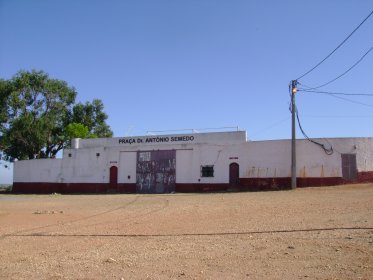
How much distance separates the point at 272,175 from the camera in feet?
106

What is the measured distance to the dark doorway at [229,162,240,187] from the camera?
110 feet

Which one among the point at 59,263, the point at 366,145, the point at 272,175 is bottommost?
the point at 59,263

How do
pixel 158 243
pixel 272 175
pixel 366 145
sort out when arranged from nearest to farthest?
pixel 158 243 → pixel 366 145 → pixel 272 175

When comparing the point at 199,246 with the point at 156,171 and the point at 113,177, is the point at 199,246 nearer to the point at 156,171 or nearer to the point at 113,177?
the point at 156,171

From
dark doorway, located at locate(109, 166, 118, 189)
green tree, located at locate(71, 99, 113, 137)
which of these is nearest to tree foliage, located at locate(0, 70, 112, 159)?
green tree, located at locate(71, 99, 113, 137)

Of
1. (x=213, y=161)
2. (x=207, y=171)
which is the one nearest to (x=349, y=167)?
(x=213, y=161)

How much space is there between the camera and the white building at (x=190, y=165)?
101 ft

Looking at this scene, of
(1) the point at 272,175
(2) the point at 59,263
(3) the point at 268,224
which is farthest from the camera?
(1) the point at 272,175

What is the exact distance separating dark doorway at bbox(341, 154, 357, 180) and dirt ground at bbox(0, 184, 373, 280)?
15337 millimetres

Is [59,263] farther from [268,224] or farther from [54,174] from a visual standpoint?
[54,174]

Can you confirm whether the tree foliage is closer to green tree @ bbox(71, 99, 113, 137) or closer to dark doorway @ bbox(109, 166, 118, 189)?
green tree @ bbox(71, 99, 113, 137)

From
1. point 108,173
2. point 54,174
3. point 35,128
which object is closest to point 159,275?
point 108,173

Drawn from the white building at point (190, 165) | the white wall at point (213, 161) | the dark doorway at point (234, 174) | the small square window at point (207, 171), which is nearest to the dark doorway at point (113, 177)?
the white building at point (190, 165)

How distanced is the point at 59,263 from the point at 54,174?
32.7m
